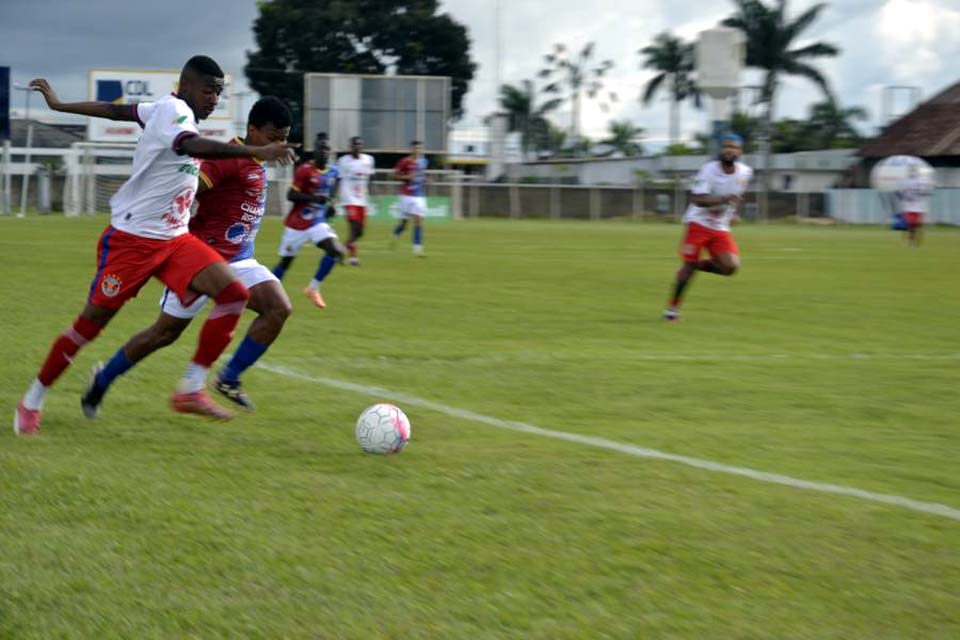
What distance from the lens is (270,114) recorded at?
7273 mm

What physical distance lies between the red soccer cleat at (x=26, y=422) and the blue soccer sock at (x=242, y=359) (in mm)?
1133

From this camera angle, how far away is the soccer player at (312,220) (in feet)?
51.2

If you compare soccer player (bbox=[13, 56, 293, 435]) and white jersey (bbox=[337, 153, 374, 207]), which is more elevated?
white jersey (bbox=[337, 153, 374, 207])

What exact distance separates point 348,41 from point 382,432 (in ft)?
235

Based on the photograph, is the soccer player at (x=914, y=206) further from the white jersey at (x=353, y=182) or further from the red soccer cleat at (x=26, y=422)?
the red soccer cleat at (x=26, y=422)

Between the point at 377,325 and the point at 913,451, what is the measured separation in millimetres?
6710

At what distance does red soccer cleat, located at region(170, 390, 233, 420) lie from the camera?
23.3 feet

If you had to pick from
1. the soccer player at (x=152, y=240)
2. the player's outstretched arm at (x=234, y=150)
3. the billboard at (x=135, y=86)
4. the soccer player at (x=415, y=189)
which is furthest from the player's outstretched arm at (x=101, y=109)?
the billboard at (x=135, y=86)

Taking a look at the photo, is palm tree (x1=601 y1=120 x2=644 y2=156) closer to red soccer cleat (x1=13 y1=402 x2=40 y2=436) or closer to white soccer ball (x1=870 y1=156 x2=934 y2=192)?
white soccer ball (x1=870 y1=156 x2=934 y2=192)

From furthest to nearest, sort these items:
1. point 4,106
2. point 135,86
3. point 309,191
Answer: point 135,86 → point 4,106 → point 309,191

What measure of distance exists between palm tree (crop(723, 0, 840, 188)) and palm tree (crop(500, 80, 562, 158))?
21.0 meters

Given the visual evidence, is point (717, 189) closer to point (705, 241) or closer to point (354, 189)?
point (705, 241)

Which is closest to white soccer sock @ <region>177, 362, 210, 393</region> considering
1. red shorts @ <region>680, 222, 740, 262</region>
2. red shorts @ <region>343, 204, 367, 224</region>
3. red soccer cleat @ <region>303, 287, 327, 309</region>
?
red soccer cleat @ <region>303, 287, 327, 309</region>

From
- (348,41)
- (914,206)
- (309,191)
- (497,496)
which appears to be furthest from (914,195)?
(348,41)
